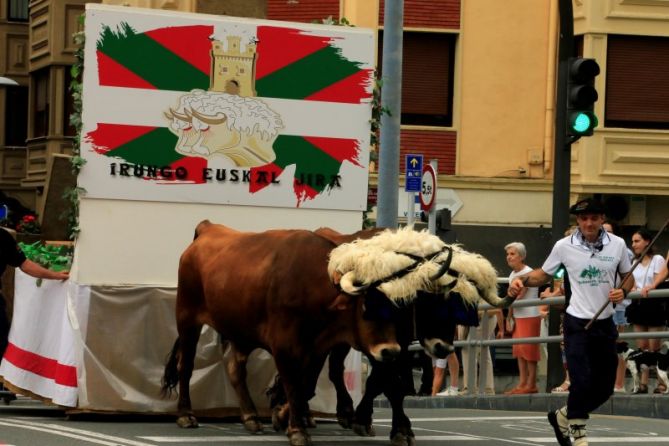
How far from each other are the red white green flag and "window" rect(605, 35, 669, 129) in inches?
739

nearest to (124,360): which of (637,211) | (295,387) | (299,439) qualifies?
(295,387)

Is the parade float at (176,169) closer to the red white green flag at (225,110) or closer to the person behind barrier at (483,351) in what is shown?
the red white green flag at (225,110)

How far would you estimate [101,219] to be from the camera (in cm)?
1350

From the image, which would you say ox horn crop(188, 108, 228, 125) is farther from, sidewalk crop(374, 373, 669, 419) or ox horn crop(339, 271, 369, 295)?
sidewalk crop(374, 373, 669, 419)

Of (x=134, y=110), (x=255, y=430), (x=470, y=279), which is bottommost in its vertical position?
(x=255, y=430)

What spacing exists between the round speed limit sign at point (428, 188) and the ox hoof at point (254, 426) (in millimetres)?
9834

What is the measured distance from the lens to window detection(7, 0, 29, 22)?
51531mm

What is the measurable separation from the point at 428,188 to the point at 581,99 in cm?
573

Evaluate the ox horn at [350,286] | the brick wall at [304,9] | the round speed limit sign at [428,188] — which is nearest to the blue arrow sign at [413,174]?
the round speed limit sign at [428,188]

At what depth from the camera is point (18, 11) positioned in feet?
170

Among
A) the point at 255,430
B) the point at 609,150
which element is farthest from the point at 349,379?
the point at 609,150

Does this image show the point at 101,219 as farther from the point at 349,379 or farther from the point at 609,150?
the point at 609,150

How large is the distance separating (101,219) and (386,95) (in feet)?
22.9

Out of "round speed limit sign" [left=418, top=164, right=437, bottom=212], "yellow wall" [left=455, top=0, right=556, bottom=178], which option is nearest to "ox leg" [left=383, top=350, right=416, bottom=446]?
"round speed limit sign" [left=418, top=164, right=437, bottom=212]
